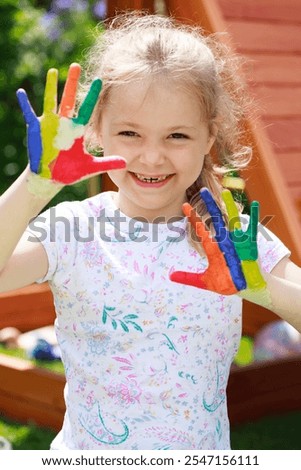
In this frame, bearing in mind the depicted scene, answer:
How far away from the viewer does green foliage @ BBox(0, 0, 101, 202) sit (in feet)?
17.1

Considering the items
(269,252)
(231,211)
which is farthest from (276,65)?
(231,211)

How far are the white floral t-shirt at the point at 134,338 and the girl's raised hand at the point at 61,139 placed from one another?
256 millimetres

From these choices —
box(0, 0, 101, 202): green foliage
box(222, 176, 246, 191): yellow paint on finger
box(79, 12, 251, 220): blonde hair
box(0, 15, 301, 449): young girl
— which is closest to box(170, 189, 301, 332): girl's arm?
box(0, 15, 301, 449): young girl

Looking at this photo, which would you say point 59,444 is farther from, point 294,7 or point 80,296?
point 294,7

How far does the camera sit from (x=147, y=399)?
1.55 metres

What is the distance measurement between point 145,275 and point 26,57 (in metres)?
3.87

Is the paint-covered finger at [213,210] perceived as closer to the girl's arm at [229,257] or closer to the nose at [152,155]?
the girl's arm at [229,257]

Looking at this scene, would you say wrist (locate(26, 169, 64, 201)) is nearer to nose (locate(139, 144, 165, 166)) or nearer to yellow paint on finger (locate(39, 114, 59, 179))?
yellow paint on finger (locate(39, 114, 59, 179))

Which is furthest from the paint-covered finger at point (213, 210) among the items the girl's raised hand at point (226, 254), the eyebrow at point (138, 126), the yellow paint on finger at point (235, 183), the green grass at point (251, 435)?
the green grass at point (251, 435)

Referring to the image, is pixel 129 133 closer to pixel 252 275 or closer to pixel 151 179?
pixel 151 179

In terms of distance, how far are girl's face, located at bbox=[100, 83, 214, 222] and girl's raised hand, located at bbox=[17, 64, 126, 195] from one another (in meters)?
0.20

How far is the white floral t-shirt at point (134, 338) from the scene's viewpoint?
1551mm

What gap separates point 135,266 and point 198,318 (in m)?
0.15

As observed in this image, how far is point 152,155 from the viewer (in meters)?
1.52
